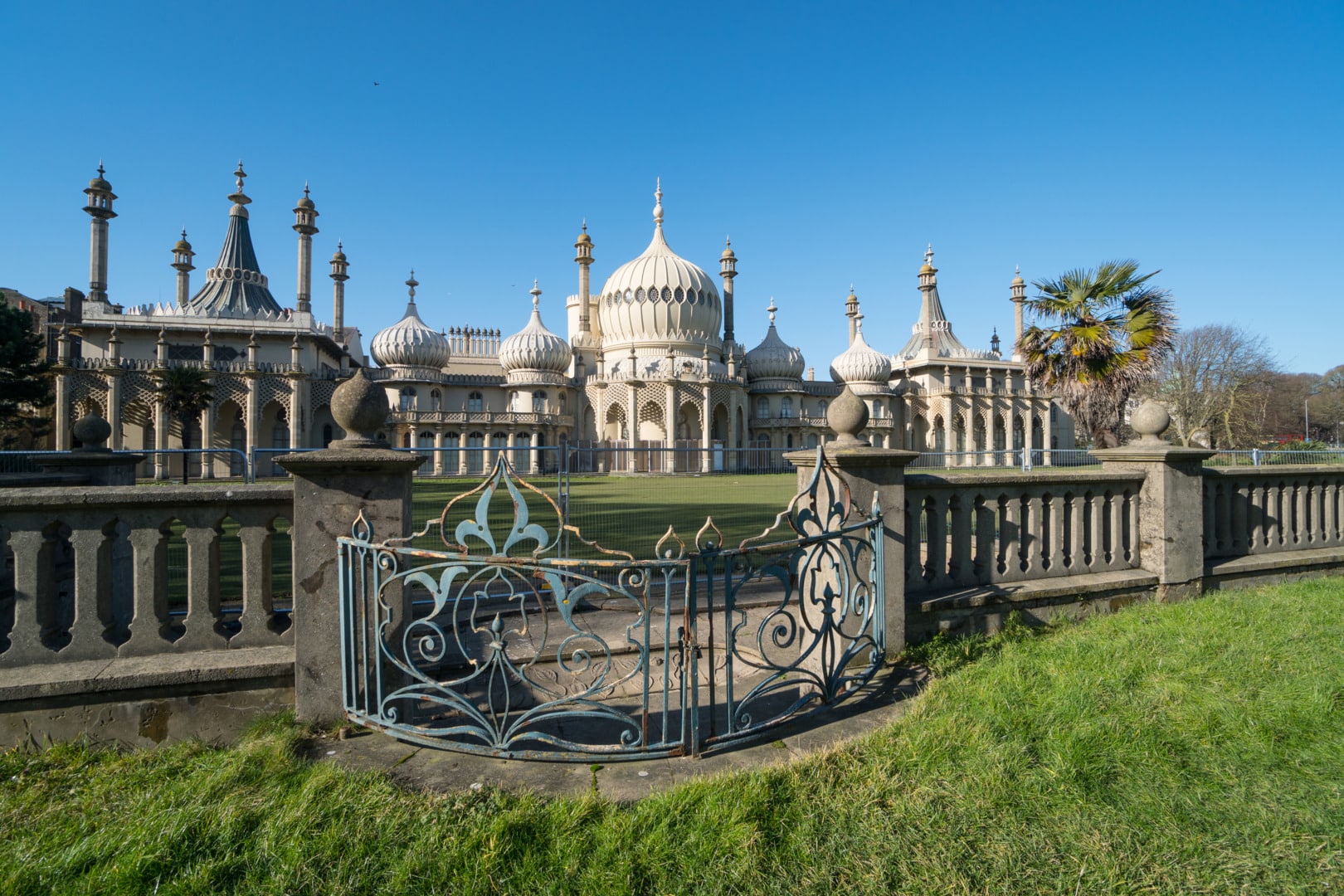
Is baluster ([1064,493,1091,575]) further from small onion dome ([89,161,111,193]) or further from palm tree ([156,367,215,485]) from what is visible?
small onion dome ([89,161,111,193])

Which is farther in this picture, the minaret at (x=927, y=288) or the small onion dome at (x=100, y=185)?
the minaret at (x=927, y=288)

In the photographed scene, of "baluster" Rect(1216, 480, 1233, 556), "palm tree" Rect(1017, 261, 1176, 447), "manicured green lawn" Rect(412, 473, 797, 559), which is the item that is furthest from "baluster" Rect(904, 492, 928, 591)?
"palm tree" Rect(1017, 261, 1176, 447)

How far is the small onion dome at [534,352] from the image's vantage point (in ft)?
142

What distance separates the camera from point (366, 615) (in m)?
3.57

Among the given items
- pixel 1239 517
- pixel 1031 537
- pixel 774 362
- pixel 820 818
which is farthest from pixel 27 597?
pixel 774 362

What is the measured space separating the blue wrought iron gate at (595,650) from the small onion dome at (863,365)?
4929cm

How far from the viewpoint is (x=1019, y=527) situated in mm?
5633

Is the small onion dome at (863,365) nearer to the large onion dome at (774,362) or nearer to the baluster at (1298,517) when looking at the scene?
the large onion dome at (774,362)

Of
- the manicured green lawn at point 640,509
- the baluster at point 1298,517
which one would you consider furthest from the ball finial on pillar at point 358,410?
the baluster at point 1298,517

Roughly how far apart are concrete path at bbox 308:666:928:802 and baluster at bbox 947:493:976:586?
196 centimetres

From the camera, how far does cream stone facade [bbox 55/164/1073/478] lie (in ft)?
120

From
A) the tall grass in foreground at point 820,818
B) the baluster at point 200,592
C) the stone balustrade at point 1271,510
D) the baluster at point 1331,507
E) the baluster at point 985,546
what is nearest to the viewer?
the tall grass in foreground at point 820,818

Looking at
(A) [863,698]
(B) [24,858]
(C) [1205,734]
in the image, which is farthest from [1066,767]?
(B) [24,858]

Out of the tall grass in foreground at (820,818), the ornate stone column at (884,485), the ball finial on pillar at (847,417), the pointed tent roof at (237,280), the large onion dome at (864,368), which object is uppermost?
the pointed tent roof at (237,280)
